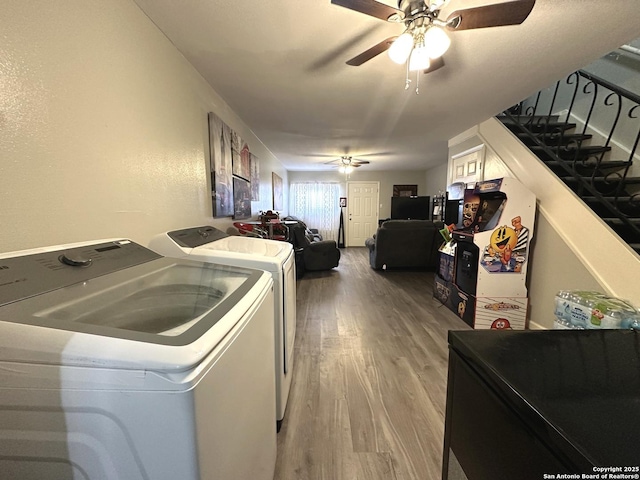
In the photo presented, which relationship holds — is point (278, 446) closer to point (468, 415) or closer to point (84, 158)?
point (468, 415)

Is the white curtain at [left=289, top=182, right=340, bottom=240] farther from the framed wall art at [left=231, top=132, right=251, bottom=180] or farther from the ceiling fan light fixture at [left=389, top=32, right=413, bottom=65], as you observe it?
the ceiling fan light fixture at [left=389, top=32, right=413, bottom=65]

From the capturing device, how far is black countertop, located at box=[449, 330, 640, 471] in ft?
1.37

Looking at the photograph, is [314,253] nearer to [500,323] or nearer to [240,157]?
[240,157]

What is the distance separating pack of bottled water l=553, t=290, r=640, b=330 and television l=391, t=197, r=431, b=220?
511 cm

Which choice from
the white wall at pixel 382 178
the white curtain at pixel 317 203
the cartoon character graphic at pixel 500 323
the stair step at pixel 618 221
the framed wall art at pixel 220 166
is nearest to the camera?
the stair step at pixel 618 221

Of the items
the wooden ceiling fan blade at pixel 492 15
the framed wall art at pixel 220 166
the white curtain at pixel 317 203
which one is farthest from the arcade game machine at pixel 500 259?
the white curtain at pixel 317 203

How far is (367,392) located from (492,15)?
2.25 metres

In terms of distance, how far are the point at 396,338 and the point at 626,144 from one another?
3.03m

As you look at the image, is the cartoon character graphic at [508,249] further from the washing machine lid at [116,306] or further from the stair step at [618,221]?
the washing machine lid at [116,306]

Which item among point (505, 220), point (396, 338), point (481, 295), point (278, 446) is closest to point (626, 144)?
point (505, 220)

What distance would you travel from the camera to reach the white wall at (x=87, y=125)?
0.85 m

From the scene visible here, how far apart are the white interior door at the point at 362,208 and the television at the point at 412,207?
0.93 meters

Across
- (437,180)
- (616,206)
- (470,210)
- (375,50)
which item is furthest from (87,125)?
(437,180)

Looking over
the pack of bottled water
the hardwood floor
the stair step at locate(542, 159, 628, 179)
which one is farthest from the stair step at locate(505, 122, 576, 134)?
the hardwood floor
